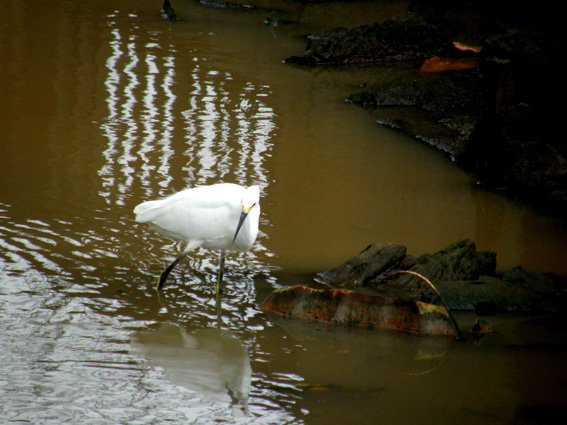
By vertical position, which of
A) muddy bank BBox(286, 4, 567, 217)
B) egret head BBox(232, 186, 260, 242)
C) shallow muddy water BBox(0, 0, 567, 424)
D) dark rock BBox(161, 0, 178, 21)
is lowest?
shallow muddy water BBox(0, 0, 567, 424)

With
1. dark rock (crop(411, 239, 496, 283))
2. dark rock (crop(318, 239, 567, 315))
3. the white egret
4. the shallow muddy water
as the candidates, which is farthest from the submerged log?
dark rock (crop(411, 239, 496, 283))

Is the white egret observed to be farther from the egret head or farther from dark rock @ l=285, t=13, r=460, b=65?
dark rock @ l=285, t=13, r=460, b=65

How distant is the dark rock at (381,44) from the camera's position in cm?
1341

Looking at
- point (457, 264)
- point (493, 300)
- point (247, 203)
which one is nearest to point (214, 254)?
point (247, 203)

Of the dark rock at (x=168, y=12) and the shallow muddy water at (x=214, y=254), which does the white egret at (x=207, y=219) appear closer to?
the shallow muddy water at (x=214, y=254)

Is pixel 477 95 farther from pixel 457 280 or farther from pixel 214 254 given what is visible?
pixel 214 254

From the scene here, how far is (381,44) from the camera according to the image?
45.2 feet

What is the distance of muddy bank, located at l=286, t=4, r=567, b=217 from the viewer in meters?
8.17

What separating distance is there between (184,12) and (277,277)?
11.7 m

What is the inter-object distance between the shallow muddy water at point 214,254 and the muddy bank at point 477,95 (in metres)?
0.36

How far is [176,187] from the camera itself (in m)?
7.44

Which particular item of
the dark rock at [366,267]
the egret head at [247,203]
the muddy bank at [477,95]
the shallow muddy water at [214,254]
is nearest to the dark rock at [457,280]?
the dark rock at [366,267]

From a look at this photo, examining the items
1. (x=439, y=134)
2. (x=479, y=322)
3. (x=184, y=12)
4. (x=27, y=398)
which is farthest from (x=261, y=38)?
(x=27, y=398)

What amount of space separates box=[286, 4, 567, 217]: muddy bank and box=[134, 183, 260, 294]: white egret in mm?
4115
